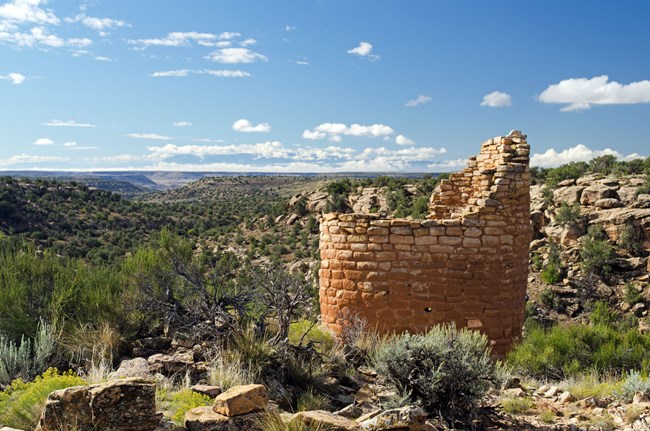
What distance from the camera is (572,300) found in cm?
2514

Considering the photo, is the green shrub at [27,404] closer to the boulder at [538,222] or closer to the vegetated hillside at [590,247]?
the vegetated hillside at [590,247]

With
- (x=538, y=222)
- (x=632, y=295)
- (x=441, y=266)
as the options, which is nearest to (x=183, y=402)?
(x=441, y=266)

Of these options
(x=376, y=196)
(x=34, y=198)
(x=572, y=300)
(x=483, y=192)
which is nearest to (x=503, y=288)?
(x=483, y=192)

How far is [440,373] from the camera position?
4.90m

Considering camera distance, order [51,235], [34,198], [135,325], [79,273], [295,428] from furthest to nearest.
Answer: [34,198]
[51,235]
[79,273]
[135,325]
[295,428]

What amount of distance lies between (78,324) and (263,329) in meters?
2.40

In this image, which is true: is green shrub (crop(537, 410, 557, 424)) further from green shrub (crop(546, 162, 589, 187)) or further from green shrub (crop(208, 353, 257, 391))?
green shrub (crop(546, 162, 589, 187))

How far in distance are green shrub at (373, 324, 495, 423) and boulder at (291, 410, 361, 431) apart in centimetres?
89

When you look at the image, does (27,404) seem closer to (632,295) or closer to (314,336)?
(314,336)

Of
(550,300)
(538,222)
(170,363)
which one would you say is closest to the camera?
(170,363)

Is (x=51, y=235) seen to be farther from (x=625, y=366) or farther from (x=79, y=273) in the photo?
(x=625, y=366)

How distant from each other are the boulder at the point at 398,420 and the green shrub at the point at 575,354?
344 cm

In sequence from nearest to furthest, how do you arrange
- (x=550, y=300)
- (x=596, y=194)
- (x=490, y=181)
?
(x=490, y=181) < (x=550, y=300) < (x=596, y=194)

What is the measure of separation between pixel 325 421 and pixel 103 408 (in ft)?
5.39
